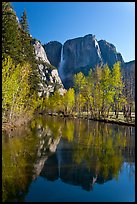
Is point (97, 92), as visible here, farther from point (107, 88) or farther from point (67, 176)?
point (67, 176)

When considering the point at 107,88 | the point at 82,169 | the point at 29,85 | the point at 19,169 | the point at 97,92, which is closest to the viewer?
the point at 19,169

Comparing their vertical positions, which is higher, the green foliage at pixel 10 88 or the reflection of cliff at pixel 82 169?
the green foliage at pixel 10 88

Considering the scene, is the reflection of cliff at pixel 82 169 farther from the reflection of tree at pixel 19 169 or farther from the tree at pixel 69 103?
the tree at pixel 69 103

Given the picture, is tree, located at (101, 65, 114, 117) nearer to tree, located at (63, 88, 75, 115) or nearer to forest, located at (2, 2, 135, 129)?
forest, located at (2, 2, 135, 129)

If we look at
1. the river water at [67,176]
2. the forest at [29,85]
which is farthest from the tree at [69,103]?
the river water at [67,176]

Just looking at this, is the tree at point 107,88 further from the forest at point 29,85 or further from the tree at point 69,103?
the tree at point 69,103

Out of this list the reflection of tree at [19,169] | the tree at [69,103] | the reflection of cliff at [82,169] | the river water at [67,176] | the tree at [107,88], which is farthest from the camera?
the tree at [69,103]

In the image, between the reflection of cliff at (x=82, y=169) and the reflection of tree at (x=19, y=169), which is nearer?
the reflection of tree at (x=19, y=169)

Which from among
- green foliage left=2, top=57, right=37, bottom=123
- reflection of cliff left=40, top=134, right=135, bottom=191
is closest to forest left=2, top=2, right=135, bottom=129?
green foliage left=2, top=57, right=37, bottom=123

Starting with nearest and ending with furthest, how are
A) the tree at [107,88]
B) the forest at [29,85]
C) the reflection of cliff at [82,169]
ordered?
the reflection of cliff at [82,169] → the forest at [29,85] → the tree at [107,88]

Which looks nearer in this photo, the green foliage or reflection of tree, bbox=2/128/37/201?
reflection of tree, bbox=2/128/37/201

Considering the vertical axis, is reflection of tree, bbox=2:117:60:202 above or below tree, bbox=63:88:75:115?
below

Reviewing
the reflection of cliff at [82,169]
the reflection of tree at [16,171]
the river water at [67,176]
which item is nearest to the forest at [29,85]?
the reflection of tree at [16,171]

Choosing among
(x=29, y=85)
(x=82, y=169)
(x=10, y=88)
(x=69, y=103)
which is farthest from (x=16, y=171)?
(x=69, y=103)
